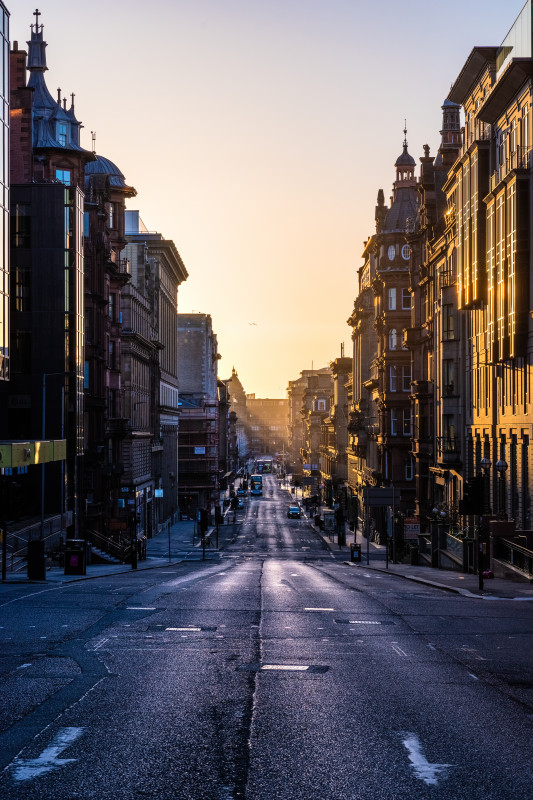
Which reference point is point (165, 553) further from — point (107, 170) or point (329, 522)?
point (329, 522)

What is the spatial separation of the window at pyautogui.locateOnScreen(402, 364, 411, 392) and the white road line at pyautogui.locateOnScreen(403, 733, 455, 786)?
236 ft

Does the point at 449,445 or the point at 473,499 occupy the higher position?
the point at 449,445

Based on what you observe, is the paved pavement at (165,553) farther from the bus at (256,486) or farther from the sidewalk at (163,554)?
the bus at (256,486)

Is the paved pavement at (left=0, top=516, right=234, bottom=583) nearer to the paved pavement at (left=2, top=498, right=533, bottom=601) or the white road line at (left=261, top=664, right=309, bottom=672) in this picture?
the paved pavement at (left=2, top=498, right=533, bottom=601)

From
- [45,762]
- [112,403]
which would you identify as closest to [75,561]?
[45,762]

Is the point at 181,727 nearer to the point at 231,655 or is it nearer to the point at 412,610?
the point at 231,655

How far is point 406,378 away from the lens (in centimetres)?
8319

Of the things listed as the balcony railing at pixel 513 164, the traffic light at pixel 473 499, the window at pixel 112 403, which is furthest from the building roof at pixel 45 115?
the traffic light at pixel 473 499

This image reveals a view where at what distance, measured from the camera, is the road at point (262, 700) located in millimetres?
10133

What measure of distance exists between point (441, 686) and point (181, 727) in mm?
4713

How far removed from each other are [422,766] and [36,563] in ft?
80.9

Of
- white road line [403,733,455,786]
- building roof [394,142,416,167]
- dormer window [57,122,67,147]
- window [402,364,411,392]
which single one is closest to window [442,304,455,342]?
window [402,364,411,392]

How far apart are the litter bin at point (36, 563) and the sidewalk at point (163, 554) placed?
0.93 ft

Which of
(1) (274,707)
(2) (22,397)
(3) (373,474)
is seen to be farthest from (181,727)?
(3) (373,474)
